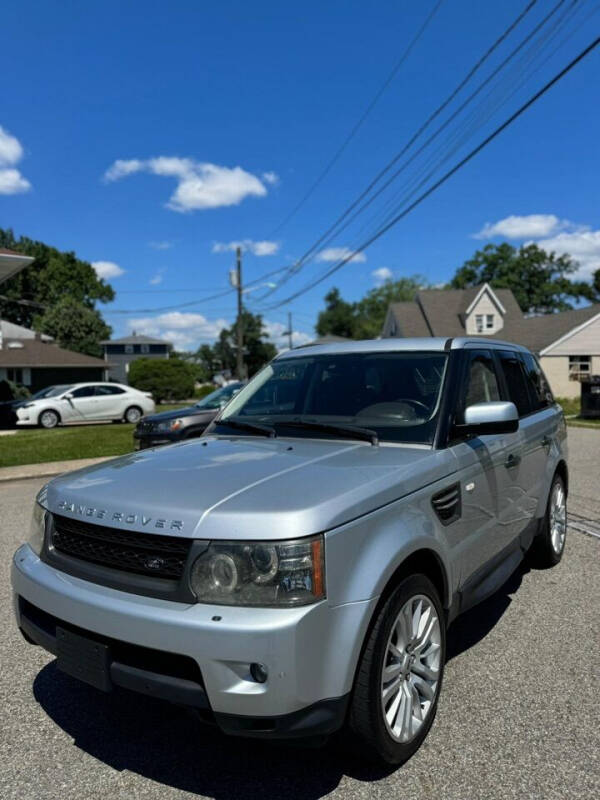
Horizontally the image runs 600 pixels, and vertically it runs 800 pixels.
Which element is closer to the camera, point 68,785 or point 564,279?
point 68,785

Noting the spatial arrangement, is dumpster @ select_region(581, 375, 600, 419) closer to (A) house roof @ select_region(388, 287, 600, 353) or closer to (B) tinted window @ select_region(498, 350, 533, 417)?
(B) tinted window @ select_region(498, 350, 533, 417)

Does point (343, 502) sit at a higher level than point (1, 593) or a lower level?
higher

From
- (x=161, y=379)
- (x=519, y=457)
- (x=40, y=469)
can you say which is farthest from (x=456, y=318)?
(x=519, y=457)

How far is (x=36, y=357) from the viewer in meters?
39.1

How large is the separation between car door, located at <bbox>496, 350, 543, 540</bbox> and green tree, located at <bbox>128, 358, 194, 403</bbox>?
38903mm

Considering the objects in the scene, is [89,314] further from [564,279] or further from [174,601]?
[174,601]

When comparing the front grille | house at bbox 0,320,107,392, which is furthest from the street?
house at bbox 0,320,107,392

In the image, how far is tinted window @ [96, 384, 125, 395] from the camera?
21.5m

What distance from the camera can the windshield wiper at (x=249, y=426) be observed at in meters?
3.48

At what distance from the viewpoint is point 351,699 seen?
7.36 ft

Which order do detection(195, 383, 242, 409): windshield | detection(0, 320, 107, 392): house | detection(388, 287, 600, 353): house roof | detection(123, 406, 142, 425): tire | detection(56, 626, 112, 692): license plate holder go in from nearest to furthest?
detection(56, 626, 112, 692): license plate holder → detection(195, 383, 242, 409): windshield → detection(123, 406, 142, 425): tire → detection(0, 320, 107, 392): house → detection(388, 287, 600, 353): house roof

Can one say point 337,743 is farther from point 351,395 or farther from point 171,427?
point 171,427

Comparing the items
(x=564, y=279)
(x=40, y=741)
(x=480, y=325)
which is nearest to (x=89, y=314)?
(x=480, y=325)

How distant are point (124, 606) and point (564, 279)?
276 feet
